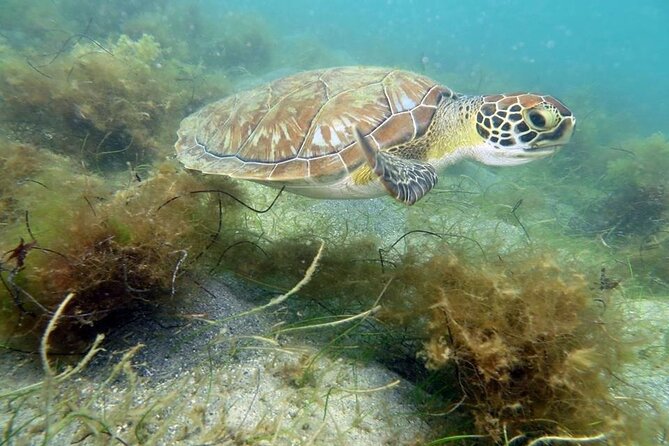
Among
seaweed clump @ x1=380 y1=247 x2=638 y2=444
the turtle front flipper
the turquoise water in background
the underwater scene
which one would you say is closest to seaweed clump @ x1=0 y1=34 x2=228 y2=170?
Result: the underwater scene

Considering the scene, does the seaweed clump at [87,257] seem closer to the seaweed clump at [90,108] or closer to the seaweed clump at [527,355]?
the seaweed clump at [527,355]

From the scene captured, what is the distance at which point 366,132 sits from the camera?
325cm

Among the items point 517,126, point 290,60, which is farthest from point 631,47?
point 517,126

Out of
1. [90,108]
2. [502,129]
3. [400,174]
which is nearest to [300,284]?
[400,174]

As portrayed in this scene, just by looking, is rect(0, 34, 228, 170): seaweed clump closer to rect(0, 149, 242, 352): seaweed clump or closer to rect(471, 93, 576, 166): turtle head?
rect(0, 149, 242, 352): seaweed clump

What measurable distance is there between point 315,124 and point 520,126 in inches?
78.6

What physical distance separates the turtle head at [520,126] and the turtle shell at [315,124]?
59 cm

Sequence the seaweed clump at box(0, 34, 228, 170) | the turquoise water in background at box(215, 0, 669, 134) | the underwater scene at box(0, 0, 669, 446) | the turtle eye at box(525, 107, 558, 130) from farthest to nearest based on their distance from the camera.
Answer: the turquoise water in background at box(215, 0, 669, 134) → the seaweed clump at box(0, 34, 228, 170) → the turtle eye at box(525, 107, 558, 130) → the underwater scene at box(0, 0, 669, 446)

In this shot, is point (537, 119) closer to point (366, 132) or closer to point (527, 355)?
point (366, 132)

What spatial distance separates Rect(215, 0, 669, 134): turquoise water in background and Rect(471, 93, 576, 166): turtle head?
1433 cm

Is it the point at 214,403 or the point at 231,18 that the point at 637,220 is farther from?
the point at 231,18

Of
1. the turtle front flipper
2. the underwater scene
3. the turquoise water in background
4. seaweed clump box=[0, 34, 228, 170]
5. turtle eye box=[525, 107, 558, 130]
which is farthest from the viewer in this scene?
the turquoise water in background

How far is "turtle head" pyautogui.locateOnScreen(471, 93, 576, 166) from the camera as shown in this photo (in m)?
3.12

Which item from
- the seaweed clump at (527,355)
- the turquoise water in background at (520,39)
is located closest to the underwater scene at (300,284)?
the seaweed clump at (527,355)
